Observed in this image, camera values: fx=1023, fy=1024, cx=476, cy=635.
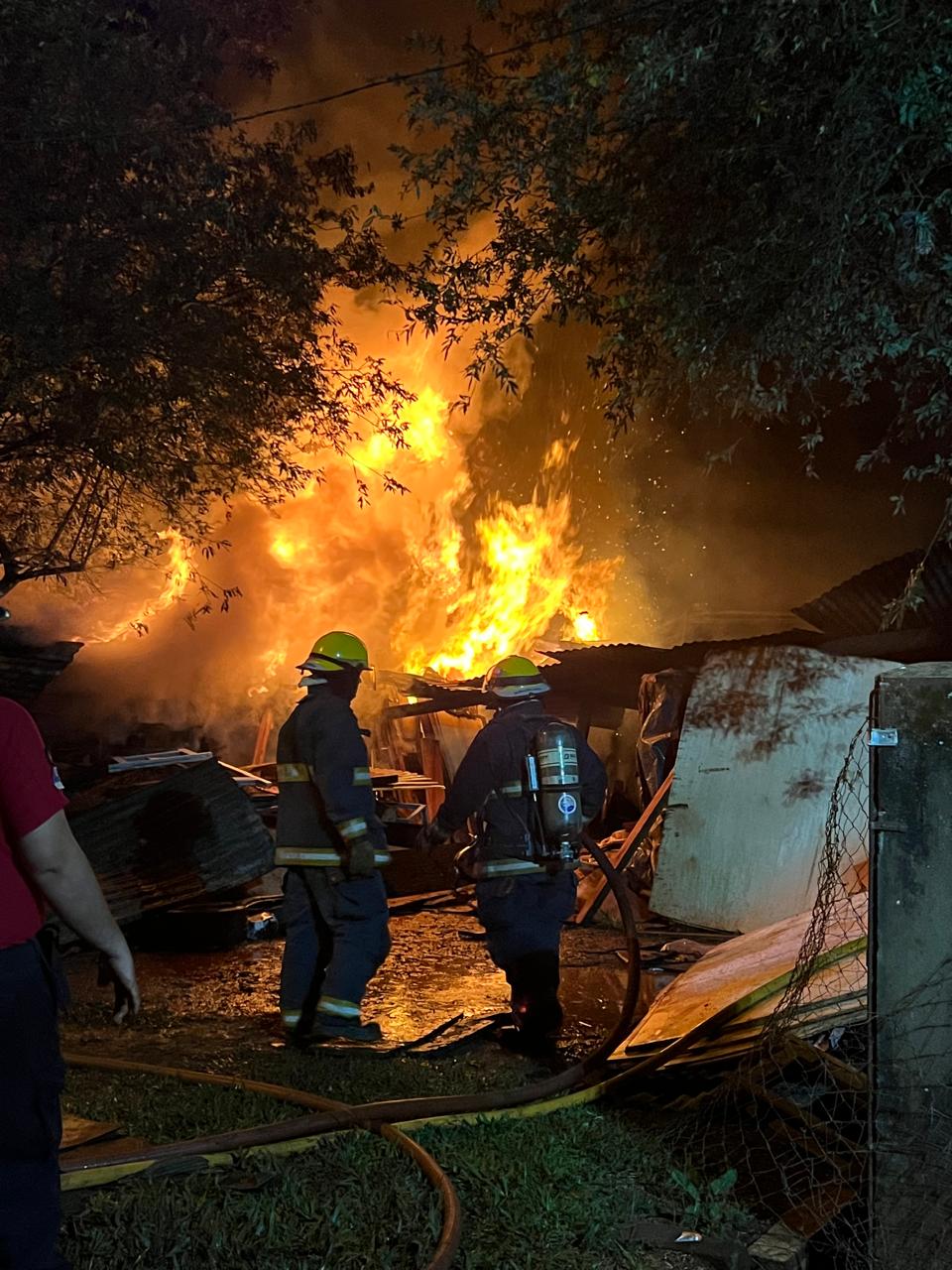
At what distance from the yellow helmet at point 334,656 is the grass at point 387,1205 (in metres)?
2.57

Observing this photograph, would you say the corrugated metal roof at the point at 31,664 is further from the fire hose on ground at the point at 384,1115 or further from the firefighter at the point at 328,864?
the fire hose on ground at the point at 384,1115

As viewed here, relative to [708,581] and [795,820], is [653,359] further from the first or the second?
[708,581]

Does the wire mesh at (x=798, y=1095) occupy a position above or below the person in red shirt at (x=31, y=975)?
below

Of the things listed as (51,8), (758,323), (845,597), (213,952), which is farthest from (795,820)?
(51,8)

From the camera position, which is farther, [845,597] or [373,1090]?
[845,597]

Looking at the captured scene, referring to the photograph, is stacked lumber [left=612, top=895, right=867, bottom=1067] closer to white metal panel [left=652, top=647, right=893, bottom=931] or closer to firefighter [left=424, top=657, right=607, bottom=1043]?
firefighter [left=424, top=657, right=607, bottom=1043]

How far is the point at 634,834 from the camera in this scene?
9.73 m

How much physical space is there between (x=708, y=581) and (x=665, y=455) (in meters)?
2.25

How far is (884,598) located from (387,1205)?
345 inches

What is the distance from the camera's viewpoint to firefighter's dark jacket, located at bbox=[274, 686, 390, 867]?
5.81 metres

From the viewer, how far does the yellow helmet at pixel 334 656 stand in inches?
241

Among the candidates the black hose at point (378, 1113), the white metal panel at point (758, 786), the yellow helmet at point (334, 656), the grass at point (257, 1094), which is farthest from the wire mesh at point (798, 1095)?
the white metal panel at point (758, 786)

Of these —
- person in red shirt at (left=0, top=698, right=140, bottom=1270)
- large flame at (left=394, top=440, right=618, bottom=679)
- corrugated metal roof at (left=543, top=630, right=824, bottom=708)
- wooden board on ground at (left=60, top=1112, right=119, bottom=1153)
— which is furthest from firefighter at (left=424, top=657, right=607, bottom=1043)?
large flame at (left=394, top=440, right=618, bottom=679)

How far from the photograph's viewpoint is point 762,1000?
4328mm
